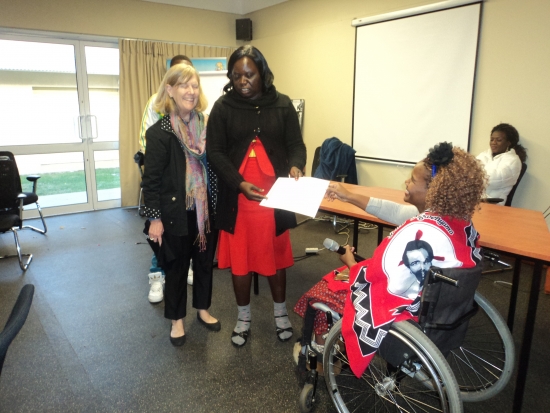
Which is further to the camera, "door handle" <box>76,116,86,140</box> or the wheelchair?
"door handle" <box>76,116,86,140</box>

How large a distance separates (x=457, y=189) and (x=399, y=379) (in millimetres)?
716

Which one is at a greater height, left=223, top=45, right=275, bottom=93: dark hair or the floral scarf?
left=223, top=45, right=275, bottom=93: dark hair

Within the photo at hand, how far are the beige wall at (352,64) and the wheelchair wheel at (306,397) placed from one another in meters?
2.70

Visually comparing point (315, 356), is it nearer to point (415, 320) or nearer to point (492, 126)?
point (415, 320)

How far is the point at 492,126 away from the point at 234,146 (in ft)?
8.46

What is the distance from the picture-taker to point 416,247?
3.99 feet

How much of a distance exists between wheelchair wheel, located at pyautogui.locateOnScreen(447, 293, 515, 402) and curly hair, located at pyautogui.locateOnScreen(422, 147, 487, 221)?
43cm

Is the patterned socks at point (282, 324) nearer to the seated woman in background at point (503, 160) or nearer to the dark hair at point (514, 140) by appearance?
the seated woman in background at point (503, 160)

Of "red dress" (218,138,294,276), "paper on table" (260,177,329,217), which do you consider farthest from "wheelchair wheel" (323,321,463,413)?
"red dress" (218,138,294,276)


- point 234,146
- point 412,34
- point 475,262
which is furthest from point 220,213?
point 412,34

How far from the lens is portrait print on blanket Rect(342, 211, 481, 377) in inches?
48.3

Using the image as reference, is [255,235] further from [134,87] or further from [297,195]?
[134,87]

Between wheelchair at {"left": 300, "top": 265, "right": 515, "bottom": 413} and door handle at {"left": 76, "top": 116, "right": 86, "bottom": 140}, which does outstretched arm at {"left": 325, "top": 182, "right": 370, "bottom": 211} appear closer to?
wheelchair at {"left": 300, "top": 265, "right": 515, "bottom": 413}

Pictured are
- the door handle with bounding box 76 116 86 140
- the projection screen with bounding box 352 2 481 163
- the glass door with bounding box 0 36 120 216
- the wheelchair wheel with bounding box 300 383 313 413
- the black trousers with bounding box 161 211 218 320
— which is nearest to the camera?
the wheelchair wheel with bounding box 300 383 313 413
